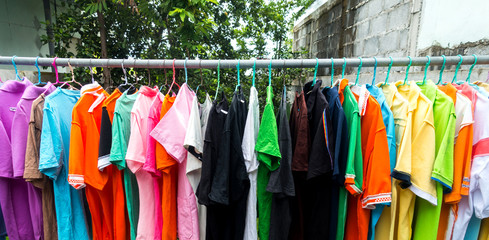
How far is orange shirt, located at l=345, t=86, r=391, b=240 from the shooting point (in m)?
1.12

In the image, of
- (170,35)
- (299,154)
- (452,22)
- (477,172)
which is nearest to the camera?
(477,172)

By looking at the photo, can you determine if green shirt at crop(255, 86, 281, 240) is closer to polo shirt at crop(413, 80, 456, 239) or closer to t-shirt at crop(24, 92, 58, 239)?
polo shirt at crop(413, 80, 456, 239)

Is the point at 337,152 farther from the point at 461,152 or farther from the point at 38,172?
the point at 38,172

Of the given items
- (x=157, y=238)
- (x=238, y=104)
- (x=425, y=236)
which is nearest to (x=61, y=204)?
(x=157, y=238)

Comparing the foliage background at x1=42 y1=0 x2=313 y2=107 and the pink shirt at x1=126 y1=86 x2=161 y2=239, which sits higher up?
the foliage background at x1=42 y1=0 x2=313 y2=107

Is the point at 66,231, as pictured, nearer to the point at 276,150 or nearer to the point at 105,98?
the point at 105,98

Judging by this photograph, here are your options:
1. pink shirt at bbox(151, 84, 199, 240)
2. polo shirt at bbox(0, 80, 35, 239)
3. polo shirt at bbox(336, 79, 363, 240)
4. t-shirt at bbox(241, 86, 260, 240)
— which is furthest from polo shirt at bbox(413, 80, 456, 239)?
polo shirt at bbox(0, 80, 35, 239)

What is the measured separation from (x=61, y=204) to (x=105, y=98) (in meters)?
0.66

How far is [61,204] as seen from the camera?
4.39 feet

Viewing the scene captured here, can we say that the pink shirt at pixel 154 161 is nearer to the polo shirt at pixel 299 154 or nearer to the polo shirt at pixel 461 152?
the polo shirt at pixel 299 154

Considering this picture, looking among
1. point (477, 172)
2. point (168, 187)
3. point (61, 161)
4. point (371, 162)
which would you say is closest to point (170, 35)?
point (61, 161)

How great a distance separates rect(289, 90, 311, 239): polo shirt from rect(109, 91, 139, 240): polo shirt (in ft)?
3.06

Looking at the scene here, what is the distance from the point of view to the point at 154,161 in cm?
126

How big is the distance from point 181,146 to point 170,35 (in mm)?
2386
